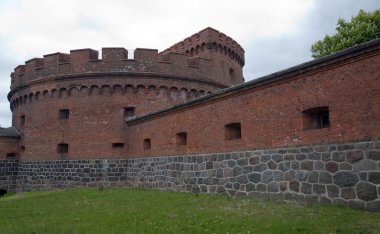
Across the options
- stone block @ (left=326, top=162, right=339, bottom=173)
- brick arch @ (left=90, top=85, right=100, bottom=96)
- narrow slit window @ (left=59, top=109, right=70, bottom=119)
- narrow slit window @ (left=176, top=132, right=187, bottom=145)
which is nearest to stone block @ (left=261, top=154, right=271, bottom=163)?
stone block @ (left=326, top=162, right=339, bottom=173)

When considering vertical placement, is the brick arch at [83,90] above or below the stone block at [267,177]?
above

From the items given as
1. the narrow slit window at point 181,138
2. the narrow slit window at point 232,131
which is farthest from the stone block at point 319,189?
the narrow slit window at point 181,138

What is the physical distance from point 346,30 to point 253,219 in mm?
15194

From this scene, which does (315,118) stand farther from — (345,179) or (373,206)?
(373,206)

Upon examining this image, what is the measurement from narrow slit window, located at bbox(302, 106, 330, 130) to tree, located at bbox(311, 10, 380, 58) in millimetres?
11135

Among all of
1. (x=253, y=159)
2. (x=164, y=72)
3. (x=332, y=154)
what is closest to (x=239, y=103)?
(x=253, y=159)

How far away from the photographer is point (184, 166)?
1302 centimetres

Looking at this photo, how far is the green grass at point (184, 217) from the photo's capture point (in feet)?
21.7

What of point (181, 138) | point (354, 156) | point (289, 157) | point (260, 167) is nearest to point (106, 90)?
point (181, 138)

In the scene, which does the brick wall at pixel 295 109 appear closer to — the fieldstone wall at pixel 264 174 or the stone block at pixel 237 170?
the fieldstone wall at pixel 264 174

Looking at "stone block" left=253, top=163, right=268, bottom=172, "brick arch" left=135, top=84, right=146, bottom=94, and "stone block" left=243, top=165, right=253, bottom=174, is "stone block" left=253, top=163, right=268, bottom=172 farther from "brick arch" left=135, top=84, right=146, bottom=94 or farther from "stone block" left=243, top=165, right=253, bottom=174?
"brick arch" left=135, top=84, right=146, bottom=94

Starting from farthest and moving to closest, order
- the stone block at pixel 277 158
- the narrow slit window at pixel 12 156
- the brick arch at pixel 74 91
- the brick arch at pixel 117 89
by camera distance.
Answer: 1. the narrow slit window at pixel 12 156
2. the brick arch at pixel 74 91
3. the brick arch at pixel 117 89
4. the stone block at pixel 277 158

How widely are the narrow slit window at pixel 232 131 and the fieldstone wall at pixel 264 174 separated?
616 mm

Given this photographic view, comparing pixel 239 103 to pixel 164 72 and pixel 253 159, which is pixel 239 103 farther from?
pixel 164 72
